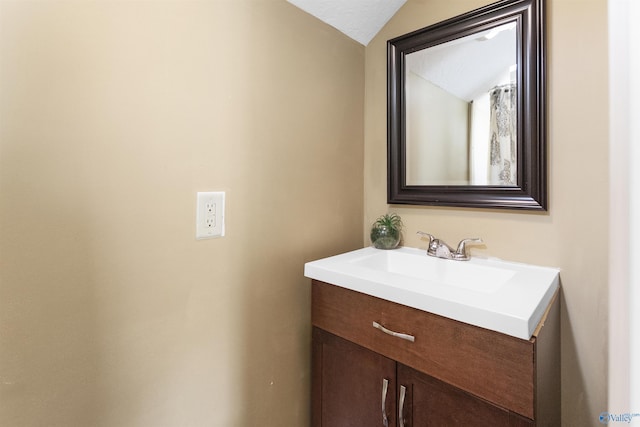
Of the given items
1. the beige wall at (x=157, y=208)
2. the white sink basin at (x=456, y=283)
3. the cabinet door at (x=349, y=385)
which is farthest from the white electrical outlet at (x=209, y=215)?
the cabinet door at (x=349, y=385)

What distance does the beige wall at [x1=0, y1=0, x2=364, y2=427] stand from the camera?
607mm

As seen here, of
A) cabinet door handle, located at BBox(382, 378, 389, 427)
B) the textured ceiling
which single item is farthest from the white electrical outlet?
the textured ceiling

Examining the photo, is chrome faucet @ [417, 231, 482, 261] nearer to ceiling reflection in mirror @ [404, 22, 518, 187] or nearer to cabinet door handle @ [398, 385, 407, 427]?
ceiling reflection in mirror @ [404, 22, 518, 187]

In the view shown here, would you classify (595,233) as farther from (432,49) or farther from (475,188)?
(432,49)

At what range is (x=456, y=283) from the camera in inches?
41.6

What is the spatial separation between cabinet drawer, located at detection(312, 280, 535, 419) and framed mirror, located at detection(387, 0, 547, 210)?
0.52 meters

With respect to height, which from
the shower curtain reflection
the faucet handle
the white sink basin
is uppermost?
the shower curtain reflection

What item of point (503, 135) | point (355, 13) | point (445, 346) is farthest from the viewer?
point (355, 13)

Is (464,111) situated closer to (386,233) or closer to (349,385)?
(386,233)

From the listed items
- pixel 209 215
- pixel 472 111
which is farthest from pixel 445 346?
pixel 472 111

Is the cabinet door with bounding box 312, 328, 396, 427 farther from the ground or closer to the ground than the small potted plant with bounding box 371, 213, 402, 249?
closer to the ground

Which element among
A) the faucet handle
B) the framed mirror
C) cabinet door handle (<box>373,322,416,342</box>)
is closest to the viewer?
cabinet door handle (<box>373,322,416,342</box>)

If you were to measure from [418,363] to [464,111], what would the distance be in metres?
0.88

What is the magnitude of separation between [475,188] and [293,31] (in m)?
0.86
